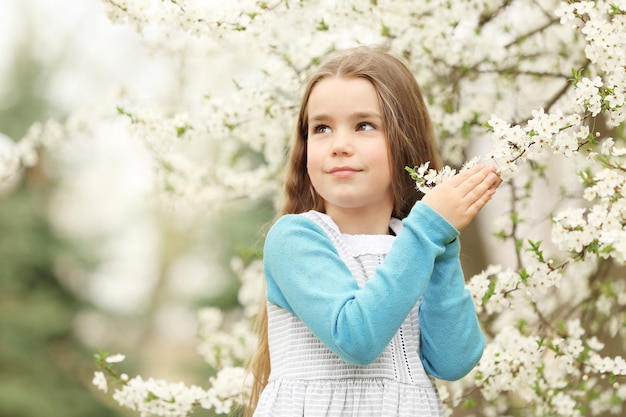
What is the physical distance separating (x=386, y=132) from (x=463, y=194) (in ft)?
0.92

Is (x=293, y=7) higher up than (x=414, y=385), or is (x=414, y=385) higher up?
(x=293, y=7)

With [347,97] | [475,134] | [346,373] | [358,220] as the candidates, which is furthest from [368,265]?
[475,134]

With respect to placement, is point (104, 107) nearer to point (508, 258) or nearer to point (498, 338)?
point (498, 338)

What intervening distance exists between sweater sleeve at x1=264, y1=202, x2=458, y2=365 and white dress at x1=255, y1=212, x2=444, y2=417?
8cm

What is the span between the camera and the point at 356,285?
73.0 inches

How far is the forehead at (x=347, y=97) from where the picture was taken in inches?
78.6

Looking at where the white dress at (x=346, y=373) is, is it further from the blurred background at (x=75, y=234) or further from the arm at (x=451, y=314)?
the blurred background at (x=75, y=234)

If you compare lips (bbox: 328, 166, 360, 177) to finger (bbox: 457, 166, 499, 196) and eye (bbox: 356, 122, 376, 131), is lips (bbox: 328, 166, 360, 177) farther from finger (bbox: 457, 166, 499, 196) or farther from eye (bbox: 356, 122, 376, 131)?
finger (bbox: 457, 166, 499, 196)

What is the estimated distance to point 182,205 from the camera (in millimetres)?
3764

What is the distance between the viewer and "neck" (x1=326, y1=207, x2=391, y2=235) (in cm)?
206

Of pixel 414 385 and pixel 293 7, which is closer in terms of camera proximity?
pixel 414 385

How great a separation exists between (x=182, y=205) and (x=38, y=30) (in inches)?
304

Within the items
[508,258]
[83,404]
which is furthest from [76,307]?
[508,258]

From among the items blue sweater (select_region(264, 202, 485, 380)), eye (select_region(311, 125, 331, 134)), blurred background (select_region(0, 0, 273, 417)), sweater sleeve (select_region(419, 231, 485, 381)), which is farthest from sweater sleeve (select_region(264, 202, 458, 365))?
blurred background (select_region(0, 0, 273, 417))
